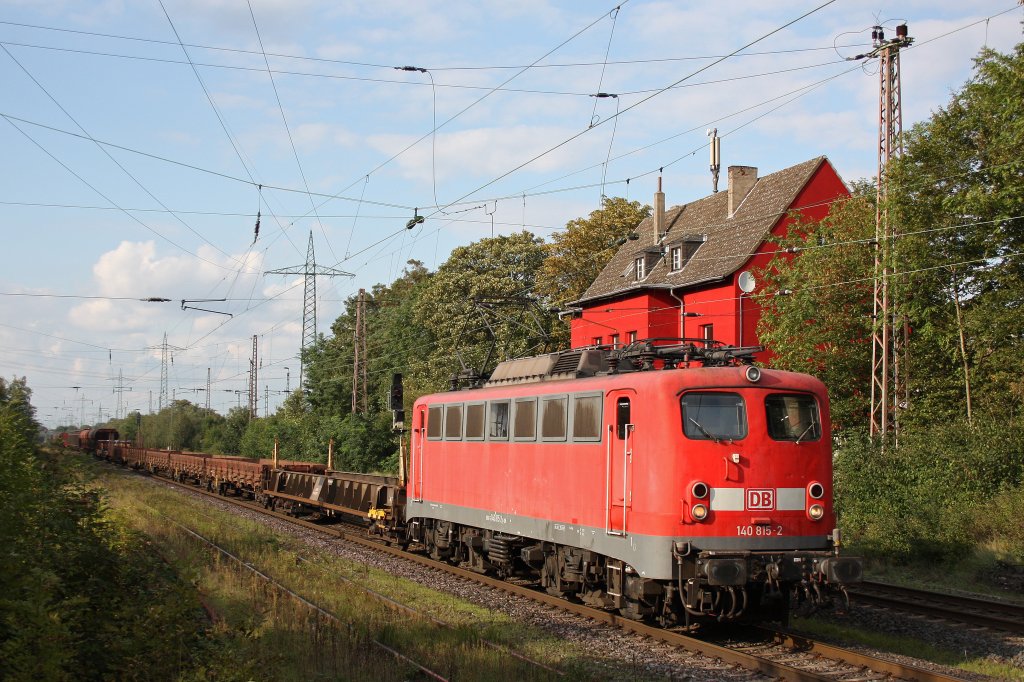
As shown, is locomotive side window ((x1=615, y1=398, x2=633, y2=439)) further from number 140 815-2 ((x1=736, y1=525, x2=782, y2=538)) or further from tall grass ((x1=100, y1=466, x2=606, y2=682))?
tall grass ((x1=100, y1=466, x2=606, y2=682))

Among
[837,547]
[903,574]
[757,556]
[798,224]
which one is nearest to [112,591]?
[757,556]

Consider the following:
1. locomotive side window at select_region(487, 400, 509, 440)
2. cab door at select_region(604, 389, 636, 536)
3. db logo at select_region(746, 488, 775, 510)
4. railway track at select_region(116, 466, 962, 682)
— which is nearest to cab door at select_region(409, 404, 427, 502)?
locomotive side window at select_region(487, 400, 509, 440)

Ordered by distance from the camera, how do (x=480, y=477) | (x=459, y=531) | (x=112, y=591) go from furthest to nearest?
(x=459, y=531), (x=480, y=477), (x=112, y=591)

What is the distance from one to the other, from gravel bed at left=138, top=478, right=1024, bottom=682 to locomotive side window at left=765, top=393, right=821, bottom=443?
8.45 feet

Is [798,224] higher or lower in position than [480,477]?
higher

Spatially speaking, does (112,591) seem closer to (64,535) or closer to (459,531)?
(64,535)

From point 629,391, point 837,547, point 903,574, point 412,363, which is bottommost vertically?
point 903,574

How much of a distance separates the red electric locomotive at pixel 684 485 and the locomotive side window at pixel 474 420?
2137 mm

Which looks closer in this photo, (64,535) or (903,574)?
(64,535)

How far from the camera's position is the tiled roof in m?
38.7

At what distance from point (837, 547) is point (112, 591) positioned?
839 cm

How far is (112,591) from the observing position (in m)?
11.2

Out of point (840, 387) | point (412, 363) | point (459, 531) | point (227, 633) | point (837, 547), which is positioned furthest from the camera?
point (412, 363)

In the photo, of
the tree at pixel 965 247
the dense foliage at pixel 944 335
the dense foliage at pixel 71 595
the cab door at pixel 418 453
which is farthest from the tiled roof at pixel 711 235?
the dense foliage at pixel 71 595
